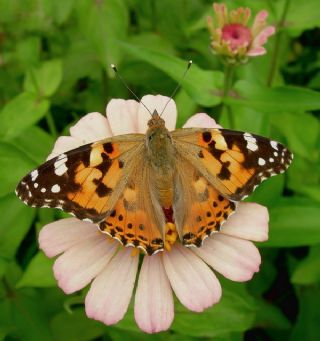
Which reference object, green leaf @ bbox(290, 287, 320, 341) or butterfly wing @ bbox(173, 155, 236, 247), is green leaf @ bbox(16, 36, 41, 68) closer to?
butterfly wing @ bbox(173, 155, 236, 247)

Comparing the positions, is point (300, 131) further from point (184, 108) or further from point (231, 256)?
point (231, 256)

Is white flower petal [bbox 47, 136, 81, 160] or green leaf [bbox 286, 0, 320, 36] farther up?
green leaf [bbox 286, 0, 320, 36]

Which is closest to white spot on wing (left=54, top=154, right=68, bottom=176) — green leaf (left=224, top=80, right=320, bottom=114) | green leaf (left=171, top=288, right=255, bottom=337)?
green leaf (left=171, top=288, right=255, bottom=337)

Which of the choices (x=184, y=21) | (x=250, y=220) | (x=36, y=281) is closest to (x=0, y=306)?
(x=36, y=281)

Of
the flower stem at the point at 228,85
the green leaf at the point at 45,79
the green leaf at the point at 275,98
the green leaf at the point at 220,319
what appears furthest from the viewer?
the green leaf at the point at 45,79

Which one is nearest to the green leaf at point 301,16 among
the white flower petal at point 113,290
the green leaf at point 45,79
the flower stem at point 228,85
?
the flower stem at point 228,85

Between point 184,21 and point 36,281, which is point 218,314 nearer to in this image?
point 36,281

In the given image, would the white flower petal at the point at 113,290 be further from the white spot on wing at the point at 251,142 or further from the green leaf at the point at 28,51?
Answer: the green leaf at the point at 28,51
